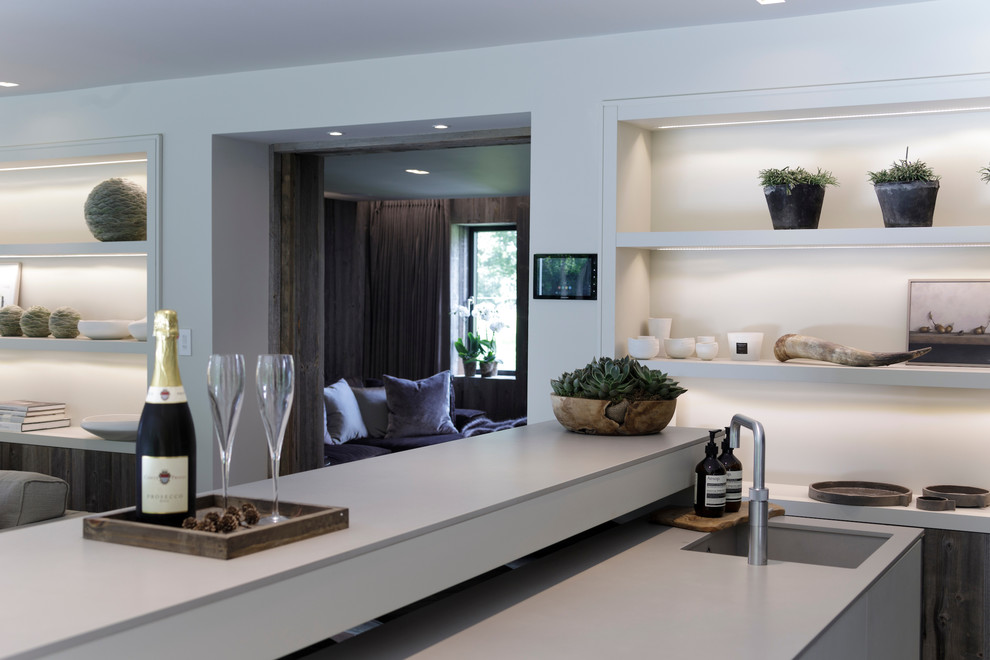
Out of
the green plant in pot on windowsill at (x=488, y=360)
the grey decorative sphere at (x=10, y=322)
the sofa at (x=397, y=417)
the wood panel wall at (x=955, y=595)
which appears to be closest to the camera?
the wood panel wall at (x=955, y=595)

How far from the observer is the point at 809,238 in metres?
3.05

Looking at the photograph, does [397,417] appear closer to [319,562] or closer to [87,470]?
[87,470]

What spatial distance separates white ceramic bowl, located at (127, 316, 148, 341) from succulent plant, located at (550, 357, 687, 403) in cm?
242

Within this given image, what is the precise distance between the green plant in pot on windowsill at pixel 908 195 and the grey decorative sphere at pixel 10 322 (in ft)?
12.5

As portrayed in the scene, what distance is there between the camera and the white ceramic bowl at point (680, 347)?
3307 millimetres

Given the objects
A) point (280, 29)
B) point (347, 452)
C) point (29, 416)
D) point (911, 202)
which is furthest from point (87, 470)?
point (911, 202)

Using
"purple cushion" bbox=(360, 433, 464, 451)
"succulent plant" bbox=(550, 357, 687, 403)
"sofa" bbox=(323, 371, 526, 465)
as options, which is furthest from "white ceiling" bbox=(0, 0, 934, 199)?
"purple cushion" bbox=(360, 433, 464, 451)

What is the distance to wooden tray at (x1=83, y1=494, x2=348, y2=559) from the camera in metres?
1.21

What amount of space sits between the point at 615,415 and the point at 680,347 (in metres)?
0.96

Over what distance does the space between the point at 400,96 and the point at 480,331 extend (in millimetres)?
4013

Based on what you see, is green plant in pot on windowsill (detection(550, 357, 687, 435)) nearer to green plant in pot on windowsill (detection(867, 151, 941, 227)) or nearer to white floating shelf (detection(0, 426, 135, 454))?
green plant in pot on windowsill (detection(867, 151, 941, 227))

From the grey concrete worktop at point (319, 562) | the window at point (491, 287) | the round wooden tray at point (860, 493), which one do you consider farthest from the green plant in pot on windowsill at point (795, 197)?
the window at point (491, 287)

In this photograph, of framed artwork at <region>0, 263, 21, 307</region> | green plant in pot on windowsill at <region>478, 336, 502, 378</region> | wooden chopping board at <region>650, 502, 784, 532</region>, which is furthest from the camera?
green plant in pot on windowsill at <region>478, 336, 502, 378</region>

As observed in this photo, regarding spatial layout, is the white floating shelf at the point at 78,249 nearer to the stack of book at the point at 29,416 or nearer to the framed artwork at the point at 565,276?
the stack of book at the point at 29,416
